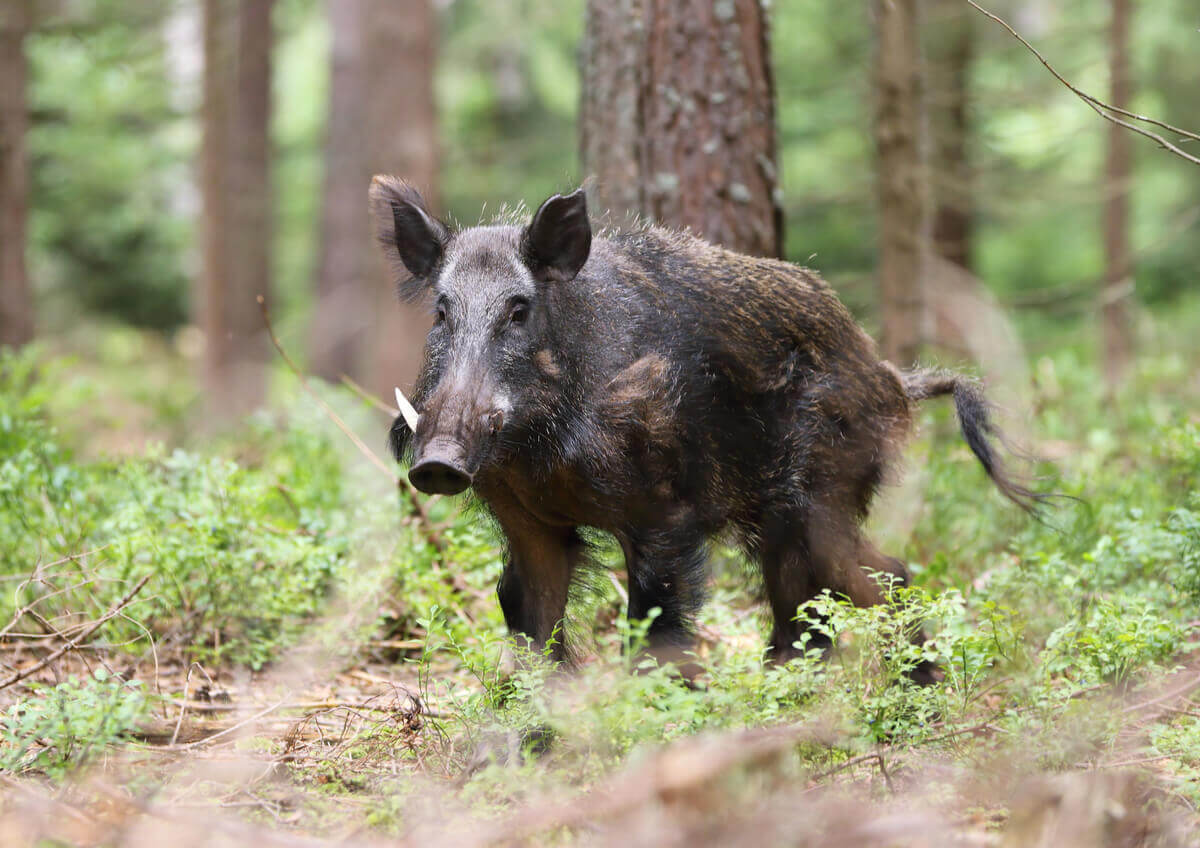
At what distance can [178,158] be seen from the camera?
2020 cm

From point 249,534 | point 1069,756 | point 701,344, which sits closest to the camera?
point 1069,756

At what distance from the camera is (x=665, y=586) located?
4.95 meters

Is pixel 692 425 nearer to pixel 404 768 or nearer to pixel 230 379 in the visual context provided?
pixel 404 768

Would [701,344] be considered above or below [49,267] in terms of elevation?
above

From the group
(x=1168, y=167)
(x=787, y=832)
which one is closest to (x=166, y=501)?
(x=787, y=832)

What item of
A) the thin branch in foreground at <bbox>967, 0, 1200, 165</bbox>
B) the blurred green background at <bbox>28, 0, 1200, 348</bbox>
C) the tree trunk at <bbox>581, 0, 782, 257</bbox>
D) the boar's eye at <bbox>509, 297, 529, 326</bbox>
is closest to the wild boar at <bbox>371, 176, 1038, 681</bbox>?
the boar's eye at <bbox>509, 297, 529, 326</bbox>

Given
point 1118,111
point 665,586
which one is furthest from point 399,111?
point 1118,111

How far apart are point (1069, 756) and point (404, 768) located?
2318 mm

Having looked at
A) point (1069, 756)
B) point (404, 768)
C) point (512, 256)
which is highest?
point (512, 256)

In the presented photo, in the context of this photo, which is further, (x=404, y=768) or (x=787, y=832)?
(x=404, y=768)

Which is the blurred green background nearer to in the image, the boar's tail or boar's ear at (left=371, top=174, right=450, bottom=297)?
the boar's tail

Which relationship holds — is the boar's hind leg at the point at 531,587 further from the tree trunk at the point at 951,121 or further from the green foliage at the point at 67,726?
the tree trunk at the point at 951,121

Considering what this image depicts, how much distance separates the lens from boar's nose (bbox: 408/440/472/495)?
421 centimetres

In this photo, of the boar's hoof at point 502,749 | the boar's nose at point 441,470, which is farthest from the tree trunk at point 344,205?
the boar's hoof at point 502,749
